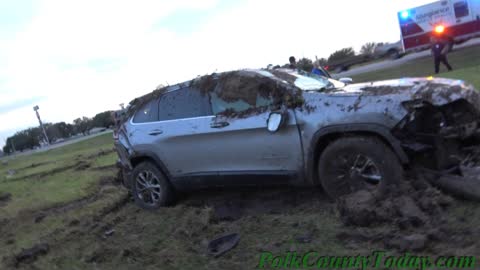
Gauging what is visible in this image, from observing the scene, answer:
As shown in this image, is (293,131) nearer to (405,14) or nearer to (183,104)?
(183,104)

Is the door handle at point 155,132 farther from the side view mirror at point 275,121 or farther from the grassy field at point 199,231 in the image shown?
→ the side view mirror at point 275,121

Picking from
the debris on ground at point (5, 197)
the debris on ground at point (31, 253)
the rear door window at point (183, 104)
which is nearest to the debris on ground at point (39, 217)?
the debris on ground at point (31, 253)

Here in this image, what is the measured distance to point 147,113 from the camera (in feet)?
22.2

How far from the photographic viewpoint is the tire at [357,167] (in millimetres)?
4723

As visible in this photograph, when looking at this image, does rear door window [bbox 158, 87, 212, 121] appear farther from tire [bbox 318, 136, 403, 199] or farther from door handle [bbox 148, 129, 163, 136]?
tire [bbox 318, 136, 403, 199]

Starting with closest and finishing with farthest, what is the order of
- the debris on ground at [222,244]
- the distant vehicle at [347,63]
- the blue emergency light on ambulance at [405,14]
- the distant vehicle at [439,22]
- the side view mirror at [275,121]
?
the debris on ground at [222,244]
the side view mirror at [275,121]
the distant vehicle at [439,22]
the blue emergency light on ambulance at [405,14]
the distant vehicle at [347,63]

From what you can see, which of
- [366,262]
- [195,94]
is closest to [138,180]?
[195,94]

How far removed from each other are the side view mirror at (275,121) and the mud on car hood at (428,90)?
715mm

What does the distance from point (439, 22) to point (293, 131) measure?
85.4 feet

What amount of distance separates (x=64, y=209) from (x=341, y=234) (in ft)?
18.2

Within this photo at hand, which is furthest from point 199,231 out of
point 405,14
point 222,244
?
point 405,14

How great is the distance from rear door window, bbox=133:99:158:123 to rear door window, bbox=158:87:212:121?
4.0 inches

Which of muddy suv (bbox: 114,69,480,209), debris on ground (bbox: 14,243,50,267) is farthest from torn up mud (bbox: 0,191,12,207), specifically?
muddy suv (bbox: 114,69,480,209)

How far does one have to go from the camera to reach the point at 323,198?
5621mm
